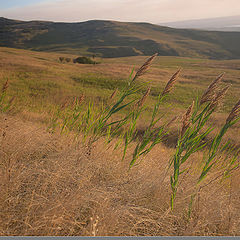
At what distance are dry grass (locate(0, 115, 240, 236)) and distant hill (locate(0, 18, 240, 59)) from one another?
12063 cm

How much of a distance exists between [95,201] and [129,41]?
519ft

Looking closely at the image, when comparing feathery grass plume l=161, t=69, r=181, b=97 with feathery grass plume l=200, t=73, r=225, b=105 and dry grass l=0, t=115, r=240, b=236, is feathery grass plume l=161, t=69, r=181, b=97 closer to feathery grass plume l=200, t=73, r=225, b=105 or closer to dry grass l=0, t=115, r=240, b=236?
feathery grass plume l=200, t=73, r=225, b=105

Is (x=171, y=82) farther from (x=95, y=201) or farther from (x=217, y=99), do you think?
(x=95, y=201)

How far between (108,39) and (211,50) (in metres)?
69.1

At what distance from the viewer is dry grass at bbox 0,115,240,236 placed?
8.20ft

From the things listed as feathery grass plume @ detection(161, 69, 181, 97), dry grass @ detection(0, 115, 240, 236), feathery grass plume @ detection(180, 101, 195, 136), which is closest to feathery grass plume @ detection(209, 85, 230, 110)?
feathery grass plume @ detection(180, 101, 195, 136)

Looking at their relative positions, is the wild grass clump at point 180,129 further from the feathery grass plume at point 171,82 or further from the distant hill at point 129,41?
the distant hill at point 129,41

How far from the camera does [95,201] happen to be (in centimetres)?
259

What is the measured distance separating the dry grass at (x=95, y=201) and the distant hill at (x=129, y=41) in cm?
12063

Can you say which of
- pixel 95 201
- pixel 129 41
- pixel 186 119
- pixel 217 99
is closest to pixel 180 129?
pixel 186 119

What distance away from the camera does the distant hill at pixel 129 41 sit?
127188 millimetres

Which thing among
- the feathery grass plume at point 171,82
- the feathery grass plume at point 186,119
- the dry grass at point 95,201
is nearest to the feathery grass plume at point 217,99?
the feathery grass plume at point 186,119

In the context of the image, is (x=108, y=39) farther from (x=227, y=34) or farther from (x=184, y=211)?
(x=184, y=211)

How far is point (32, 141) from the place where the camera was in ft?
14.9
